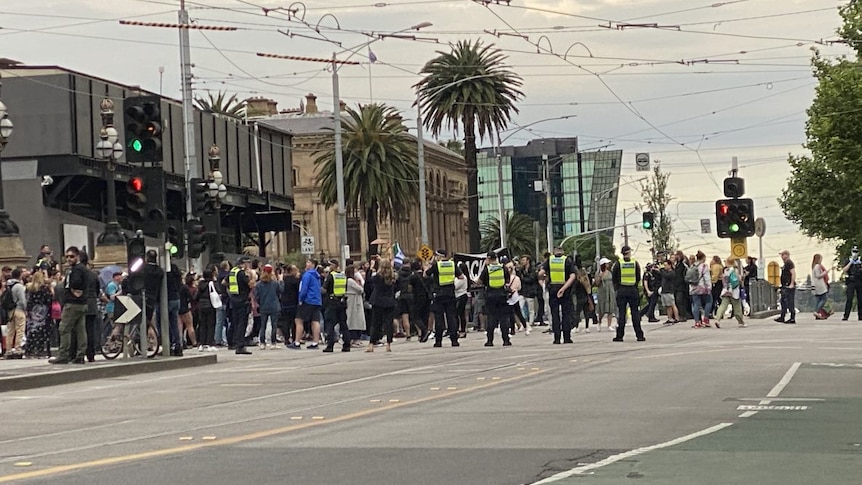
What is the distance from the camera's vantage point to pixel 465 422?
1455 centimetres

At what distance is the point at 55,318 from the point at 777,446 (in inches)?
803

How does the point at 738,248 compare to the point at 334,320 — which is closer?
the point at 334,320

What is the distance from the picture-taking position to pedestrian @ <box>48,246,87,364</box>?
25.9 meters

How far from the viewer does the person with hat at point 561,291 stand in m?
30.0

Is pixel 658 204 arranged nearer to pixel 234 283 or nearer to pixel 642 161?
pixel 642 161

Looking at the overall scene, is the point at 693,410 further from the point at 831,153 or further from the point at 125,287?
the point at 831,153

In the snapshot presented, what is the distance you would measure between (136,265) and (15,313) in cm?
525

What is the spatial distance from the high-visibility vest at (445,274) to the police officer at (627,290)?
314 cm

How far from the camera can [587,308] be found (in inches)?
1500

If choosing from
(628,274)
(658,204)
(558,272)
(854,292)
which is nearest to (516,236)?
(658,204)

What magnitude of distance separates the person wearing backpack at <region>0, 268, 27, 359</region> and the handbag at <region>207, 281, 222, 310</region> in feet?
14.8

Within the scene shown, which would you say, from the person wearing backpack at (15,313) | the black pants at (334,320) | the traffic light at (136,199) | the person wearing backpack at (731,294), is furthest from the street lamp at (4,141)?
the person wearing backpack at (731,294)

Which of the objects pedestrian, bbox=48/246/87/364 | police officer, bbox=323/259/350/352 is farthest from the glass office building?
pedestrian, bbox=48/246/87/364

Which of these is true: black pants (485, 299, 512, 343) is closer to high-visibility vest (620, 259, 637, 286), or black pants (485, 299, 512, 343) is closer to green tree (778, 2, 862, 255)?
high-visibility vest (620, 259, 637, 286)
